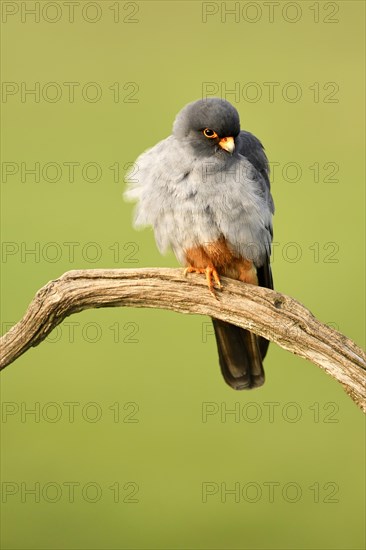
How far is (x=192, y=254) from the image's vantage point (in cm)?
589

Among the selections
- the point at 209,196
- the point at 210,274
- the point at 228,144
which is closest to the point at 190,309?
the point at 210,274

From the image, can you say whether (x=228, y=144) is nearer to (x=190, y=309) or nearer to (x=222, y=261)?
(x=222, y=261)

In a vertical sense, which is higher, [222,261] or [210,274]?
[222,261]

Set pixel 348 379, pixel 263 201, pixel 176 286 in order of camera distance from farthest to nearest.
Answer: pixel 263 201
pixel 176 286
pixel 348 379

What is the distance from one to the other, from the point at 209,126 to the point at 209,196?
17.7 inches

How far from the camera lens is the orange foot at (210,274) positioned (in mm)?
5707

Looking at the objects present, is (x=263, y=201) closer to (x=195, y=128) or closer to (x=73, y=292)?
(x=195, y=128)

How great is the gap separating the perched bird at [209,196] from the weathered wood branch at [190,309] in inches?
8.1

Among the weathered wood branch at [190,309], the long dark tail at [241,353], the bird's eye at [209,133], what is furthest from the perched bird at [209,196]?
the long dark tail at [241,353]

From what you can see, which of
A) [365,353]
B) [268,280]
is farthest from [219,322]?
[365,353]

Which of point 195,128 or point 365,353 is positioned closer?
point 365,353

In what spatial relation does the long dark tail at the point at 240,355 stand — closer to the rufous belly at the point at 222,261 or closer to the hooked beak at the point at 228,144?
the rufous belly at the point at 222,261

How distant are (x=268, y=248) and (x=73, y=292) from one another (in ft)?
4.66

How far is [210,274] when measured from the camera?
A: 578cm
